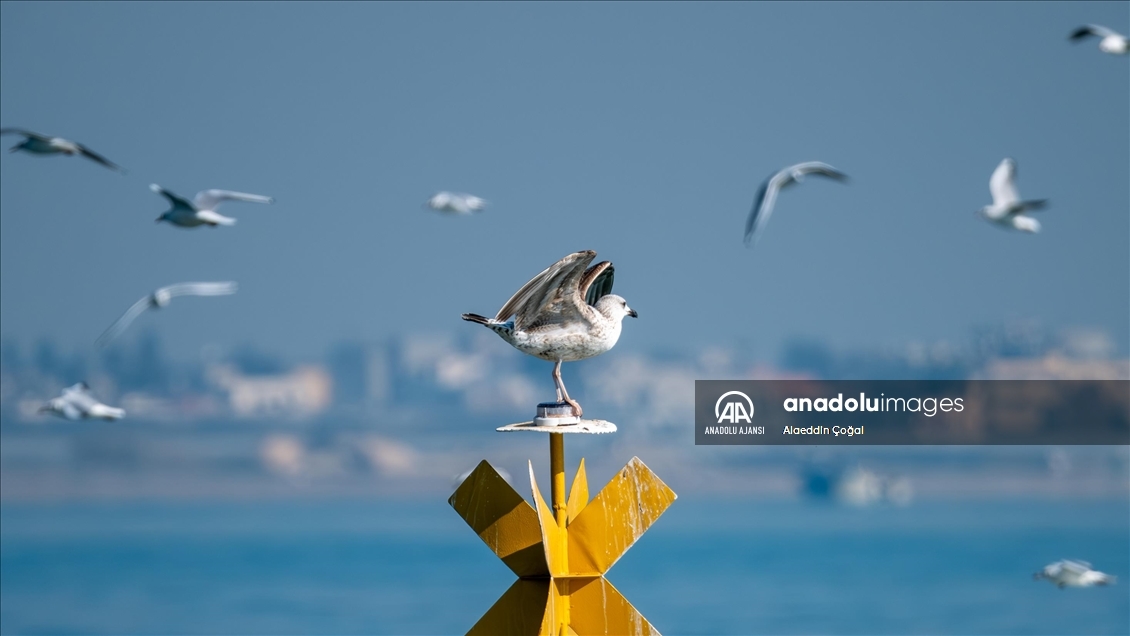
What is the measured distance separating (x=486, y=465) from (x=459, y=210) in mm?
6594

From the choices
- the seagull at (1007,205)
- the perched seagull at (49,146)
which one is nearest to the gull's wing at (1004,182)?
the seagull at (1007,205)

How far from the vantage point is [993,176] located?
11.7 meters

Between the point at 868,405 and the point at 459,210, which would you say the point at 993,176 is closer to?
the point at 868,405

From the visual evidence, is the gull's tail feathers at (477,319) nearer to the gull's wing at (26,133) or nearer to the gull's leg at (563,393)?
the gull's leg at (563,393)

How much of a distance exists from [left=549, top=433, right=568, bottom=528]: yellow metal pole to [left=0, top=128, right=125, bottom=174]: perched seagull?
4.98m

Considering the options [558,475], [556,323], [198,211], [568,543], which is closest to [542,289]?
[556,323]

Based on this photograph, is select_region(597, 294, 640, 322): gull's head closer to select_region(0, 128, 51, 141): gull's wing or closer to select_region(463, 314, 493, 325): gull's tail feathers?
select_region(463, 314, 493, 325): gull's tail feathers

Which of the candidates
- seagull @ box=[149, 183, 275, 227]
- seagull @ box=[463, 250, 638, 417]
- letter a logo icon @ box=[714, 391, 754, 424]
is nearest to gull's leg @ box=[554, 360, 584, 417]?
seagull @ box=[463, 250, 638, 417]

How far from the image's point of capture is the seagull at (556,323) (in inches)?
252

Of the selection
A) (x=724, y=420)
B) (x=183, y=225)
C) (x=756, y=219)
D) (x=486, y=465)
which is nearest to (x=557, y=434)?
(x=486, y=465)

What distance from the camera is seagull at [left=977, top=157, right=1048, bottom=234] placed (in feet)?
37.6

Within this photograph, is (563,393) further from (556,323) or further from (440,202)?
(440,202)

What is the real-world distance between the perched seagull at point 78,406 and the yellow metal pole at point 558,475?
571 cm

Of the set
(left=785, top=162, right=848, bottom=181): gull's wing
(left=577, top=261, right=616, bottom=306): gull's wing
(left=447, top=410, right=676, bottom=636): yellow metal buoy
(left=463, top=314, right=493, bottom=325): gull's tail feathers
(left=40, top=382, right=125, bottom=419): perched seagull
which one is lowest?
(left=447, top=410, right=676, bottom=636): yellow metal buoy
